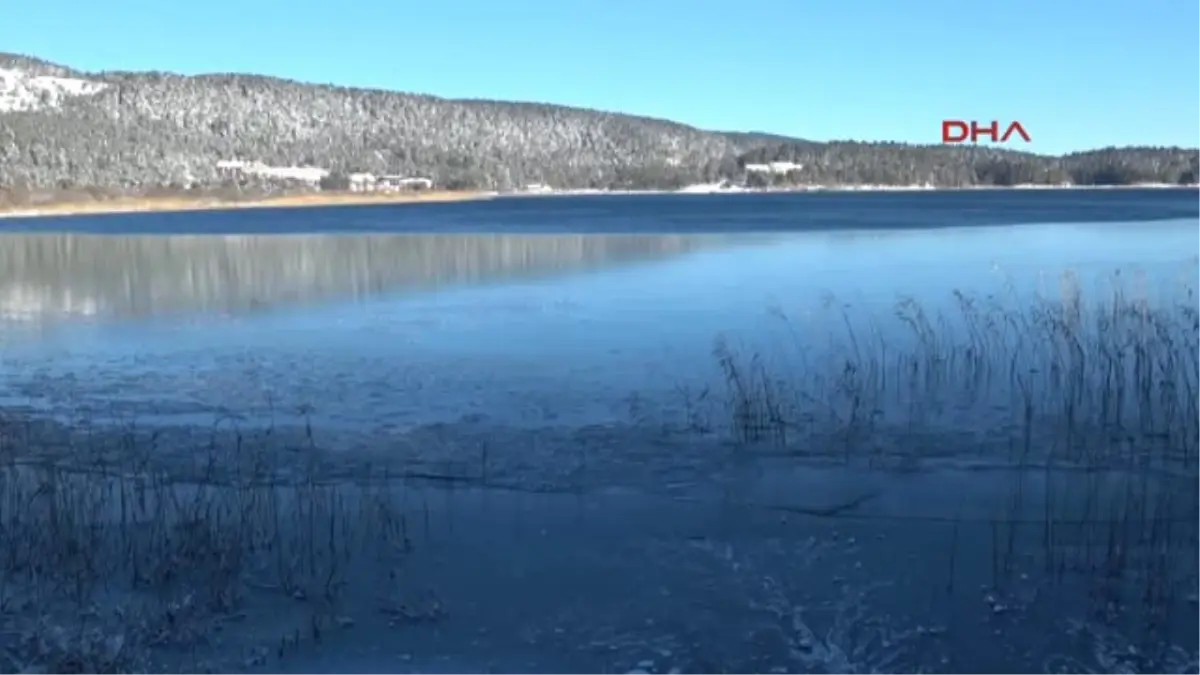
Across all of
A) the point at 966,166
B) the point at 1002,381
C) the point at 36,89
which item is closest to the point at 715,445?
the point at 1002,381

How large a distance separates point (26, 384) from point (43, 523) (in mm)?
4631

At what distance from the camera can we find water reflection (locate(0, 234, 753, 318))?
1627 centimetres

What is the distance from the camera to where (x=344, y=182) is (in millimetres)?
101938

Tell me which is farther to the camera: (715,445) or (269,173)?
(269,173)

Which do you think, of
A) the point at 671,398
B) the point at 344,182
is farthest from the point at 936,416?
the point at 344,182

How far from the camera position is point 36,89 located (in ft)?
417

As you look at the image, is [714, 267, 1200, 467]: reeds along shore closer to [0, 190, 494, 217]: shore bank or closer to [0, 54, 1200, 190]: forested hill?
[0, 190, 494, 217]: shore bank

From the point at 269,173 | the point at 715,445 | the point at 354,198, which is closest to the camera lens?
the point at 715,445

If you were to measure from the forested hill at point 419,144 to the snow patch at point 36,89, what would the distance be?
0.23m

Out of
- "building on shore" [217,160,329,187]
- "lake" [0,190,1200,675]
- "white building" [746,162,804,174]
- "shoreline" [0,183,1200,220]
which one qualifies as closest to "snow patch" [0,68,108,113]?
"building on shore" [217,160,329,187]

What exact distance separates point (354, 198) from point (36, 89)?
56.6 metres

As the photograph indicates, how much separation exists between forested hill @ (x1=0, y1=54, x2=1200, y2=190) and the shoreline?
160cm

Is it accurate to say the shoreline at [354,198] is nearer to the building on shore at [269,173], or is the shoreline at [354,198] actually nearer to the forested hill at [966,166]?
the forested hill at [966,166]

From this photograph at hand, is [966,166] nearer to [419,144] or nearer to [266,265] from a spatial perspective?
[419,144]
